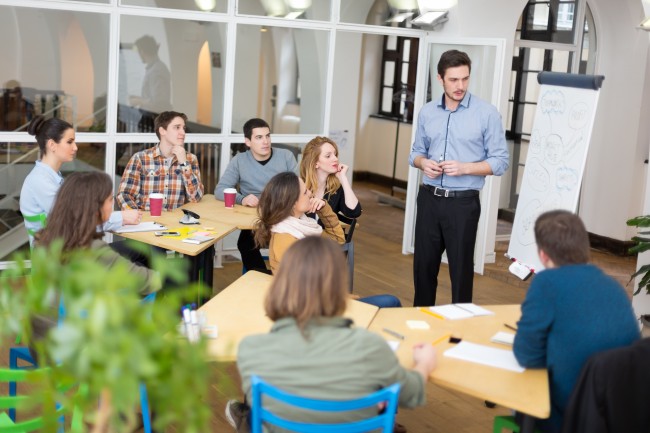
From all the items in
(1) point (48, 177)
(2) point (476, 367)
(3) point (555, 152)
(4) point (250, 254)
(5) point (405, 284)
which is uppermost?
(3) point (555, 152)

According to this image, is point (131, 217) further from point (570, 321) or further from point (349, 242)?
point (570, 321)

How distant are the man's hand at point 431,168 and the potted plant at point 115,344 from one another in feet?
12.2

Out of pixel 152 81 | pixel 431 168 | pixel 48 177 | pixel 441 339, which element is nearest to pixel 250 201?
pixel 431 168

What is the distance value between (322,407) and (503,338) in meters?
1.15

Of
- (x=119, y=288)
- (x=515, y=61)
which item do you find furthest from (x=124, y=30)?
(x=119, y=288)

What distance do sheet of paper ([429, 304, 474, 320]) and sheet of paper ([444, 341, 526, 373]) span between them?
1.08 feet

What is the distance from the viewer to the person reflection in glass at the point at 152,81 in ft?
22.2

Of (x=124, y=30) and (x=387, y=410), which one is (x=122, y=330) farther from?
(x=124, y=30)

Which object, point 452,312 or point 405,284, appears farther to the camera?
point 405,284

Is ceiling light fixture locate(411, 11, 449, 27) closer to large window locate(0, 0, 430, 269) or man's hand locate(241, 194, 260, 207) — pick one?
large window locate(0, 0, 430, 269)

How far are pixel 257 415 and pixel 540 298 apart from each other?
1055mm

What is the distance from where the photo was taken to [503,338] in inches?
134

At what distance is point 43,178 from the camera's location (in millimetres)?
4773

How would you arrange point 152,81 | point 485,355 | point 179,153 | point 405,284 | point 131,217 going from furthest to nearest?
point 405,284
point 152,81
point 179,153
point 131,217
point 485,355
